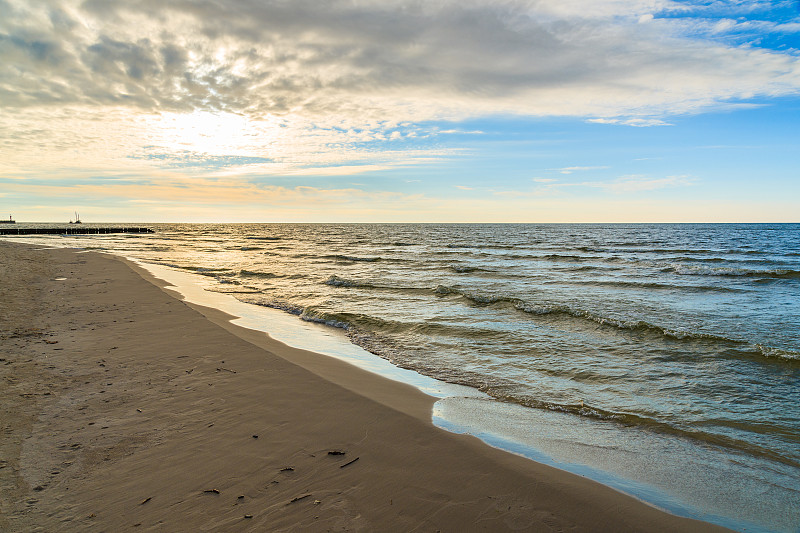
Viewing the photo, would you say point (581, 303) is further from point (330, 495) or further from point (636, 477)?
point (330, 495)

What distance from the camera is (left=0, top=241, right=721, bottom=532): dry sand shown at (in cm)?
357

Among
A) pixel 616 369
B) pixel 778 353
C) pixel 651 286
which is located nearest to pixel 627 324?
pixel 778 353

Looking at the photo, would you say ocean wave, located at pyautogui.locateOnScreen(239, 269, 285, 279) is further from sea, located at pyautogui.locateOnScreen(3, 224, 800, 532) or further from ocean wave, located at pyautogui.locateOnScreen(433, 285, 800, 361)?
ocean wave, located at pyautogui.locateOnScreen(433, 285, 800, 361)

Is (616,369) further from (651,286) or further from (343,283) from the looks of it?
(343,283)

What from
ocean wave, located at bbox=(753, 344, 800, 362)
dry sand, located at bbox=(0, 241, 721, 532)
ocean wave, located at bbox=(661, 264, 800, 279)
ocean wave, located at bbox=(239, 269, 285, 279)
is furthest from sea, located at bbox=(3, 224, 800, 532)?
ocean wave, located at bbox=(239, 269, 285, 279)

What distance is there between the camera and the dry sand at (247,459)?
357 cm

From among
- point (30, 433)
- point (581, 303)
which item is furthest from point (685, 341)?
point (30, 433)

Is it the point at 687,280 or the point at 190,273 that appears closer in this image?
the point at 687,280

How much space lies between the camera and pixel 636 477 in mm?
4562

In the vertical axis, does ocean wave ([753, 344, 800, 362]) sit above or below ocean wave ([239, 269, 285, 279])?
below

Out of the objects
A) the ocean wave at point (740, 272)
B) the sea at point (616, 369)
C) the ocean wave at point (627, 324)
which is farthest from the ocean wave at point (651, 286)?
the ocean wave at point (627, 324)

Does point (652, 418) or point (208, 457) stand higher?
point (208, 457)

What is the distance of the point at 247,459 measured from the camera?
4.43 m

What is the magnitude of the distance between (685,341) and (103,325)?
14.7 m
